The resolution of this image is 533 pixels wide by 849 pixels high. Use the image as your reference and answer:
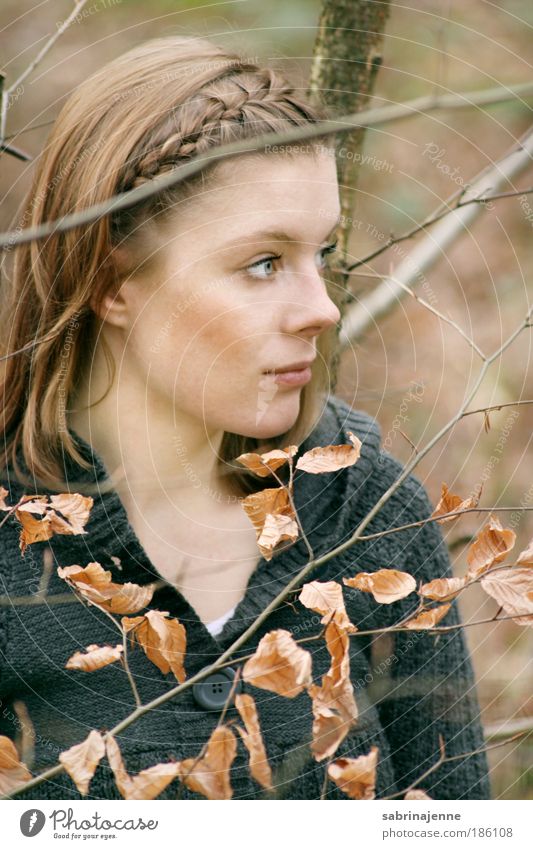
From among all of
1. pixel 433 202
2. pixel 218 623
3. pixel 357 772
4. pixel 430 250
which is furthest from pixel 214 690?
pixel 433 202

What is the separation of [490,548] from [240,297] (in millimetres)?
269

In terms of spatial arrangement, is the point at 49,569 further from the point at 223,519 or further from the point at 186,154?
the point at 186,154

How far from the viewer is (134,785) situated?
0.57 m

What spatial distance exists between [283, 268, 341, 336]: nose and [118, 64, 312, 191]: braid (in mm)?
116

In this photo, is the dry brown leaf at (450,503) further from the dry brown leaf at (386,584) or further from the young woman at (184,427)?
the young woman at (184,427)

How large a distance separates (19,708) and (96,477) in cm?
19

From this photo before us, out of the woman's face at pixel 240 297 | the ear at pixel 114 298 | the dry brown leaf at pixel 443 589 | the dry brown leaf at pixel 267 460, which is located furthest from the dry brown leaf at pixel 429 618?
→ the ear at pixel 114 298

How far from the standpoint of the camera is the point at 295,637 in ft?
2.39

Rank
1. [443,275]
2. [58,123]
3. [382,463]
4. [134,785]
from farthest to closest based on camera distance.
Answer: [443,275]
[382,463]
[58,123]
[134,785]

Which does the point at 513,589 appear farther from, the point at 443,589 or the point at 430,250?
the point at 430,250

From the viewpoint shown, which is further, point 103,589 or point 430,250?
point 430,250

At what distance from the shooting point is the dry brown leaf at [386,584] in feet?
1.72

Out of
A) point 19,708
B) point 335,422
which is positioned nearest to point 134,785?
point 19,708

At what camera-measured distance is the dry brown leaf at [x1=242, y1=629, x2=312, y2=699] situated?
470 mm
